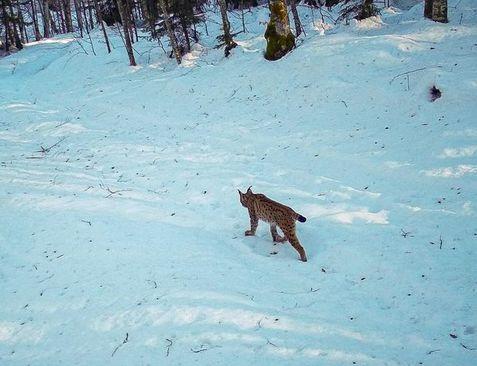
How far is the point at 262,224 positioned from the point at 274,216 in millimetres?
1374

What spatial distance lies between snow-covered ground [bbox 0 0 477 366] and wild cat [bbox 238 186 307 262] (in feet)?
0.89

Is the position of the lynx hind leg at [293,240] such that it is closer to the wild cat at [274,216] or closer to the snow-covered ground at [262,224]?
the wild cat at [274,216]

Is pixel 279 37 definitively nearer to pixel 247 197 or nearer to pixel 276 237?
pixel 247 197

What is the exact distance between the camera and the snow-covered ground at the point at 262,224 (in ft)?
18.4

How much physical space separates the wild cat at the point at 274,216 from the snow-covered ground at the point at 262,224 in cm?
27

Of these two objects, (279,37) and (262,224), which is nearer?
(262,224)

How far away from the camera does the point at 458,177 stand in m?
8.52

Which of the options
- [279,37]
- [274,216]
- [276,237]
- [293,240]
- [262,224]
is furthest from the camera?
[279,37]

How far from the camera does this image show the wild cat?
7227 millimetres

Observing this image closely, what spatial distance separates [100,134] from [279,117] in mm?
7243

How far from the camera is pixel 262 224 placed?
8789 mm

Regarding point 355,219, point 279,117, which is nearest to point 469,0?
point 279,117

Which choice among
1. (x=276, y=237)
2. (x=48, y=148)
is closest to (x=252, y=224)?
(x=276, y=237)

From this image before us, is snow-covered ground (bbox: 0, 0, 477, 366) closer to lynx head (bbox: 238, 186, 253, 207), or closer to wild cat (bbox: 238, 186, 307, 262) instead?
wild cat (bbox: 238, 186, 307, 262)
